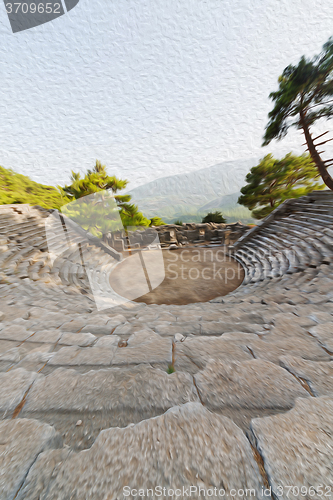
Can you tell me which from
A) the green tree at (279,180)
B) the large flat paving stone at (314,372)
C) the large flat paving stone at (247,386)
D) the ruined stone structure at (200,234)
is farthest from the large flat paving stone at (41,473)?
the green tree at (279,180)

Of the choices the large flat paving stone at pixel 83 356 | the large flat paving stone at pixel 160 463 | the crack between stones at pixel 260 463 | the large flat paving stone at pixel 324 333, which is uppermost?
the large flat paving stone at pixel 160 463

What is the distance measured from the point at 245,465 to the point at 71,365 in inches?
46.4

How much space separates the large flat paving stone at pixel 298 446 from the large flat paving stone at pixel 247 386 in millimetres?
88

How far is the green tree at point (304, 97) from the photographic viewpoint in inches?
327

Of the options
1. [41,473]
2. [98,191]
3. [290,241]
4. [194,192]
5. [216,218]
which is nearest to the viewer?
[41,473]

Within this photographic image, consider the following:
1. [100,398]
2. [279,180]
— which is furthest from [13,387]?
[279,180]

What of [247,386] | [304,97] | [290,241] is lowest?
[290,241]

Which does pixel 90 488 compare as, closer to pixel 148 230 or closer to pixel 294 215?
pixel 294 215

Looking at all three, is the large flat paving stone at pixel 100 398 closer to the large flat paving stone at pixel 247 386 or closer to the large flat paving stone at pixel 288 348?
the large flat paving stone at pixel 247 386

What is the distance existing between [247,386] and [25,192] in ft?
44.8

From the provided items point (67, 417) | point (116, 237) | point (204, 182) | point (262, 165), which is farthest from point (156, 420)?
point (204, 182)

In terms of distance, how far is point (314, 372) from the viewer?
1.05 metres

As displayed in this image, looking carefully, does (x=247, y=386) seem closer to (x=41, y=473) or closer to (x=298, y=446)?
(x=298, y=446)

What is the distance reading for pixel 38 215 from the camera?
8523 millimetres
